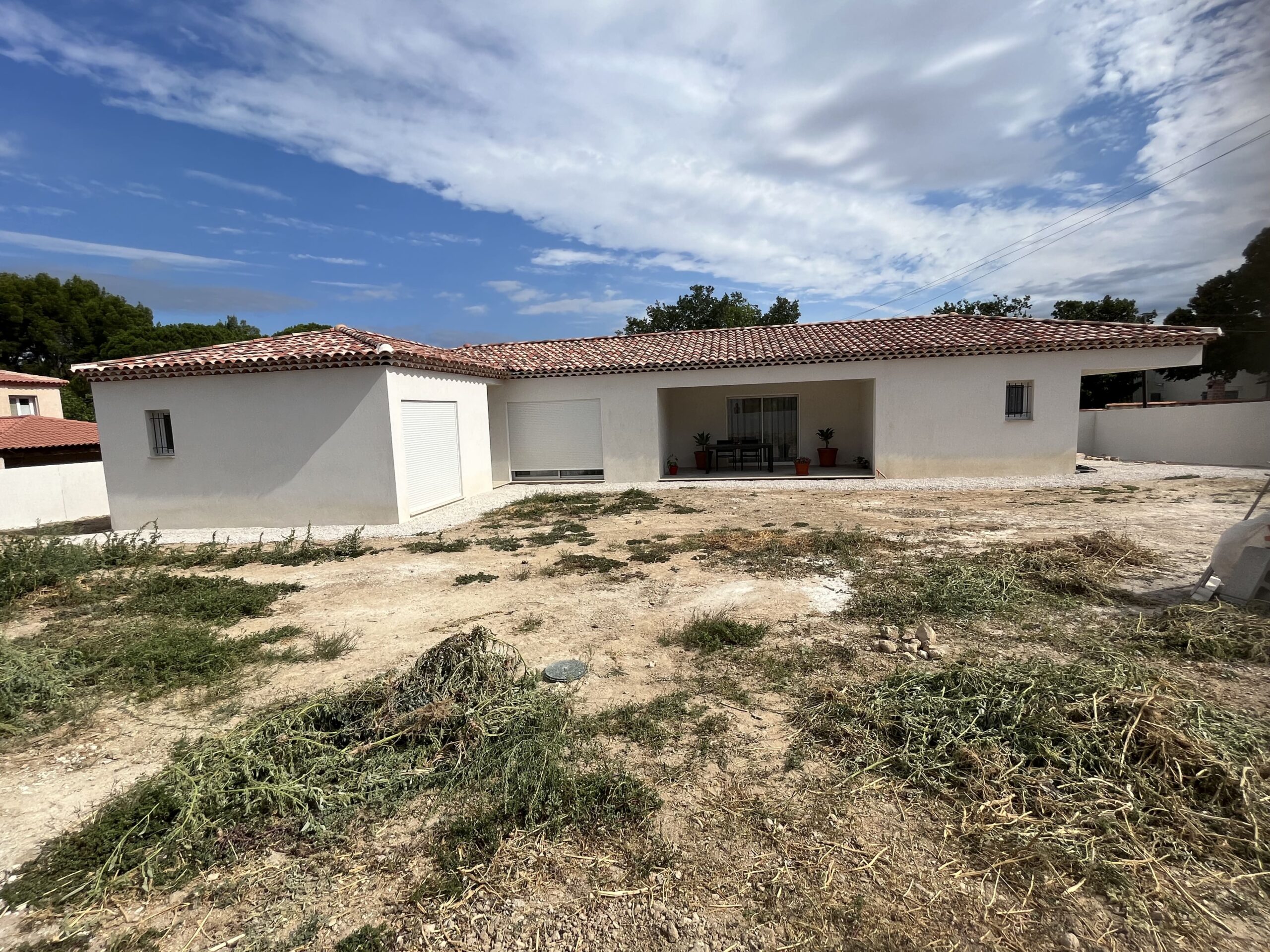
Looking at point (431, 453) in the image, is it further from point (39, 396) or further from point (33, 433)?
point (39, 396)

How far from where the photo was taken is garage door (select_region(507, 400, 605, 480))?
16.3 m

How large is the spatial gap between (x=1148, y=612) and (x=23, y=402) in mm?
35045

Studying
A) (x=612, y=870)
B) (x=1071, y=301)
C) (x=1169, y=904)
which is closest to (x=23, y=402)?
(x=612, y=870)

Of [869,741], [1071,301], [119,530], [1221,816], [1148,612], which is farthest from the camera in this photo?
[1071,301]

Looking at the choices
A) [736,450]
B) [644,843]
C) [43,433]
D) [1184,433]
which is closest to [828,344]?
[736,450]

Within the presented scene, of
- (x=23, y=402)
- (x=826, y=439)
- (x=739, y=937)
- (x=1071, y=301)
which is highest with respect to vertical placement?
(x=1071, y=301)

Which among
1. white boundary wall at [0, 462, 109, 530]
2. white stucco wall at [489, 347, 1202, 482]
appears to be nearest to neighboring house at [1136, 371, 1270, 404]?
white stucco wall at [489, 347, 1202, 482]

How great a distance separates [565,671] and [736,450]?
1364 centimetres

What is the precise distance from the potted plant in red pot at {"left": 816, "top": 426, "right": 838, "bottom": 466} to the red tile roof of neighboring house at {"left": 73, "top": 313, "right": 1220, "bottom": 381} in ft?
9.51

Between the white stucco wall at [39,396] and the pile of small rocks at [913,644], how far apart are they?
103 ft

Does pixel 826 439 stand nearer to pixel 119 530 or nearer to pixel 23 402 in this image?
pixel 119 530

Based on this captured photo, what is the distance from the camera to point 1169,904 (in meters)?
2.34

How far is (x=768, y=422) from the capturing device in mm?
18844

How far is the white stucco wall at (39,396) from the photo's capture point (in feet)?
75.8
